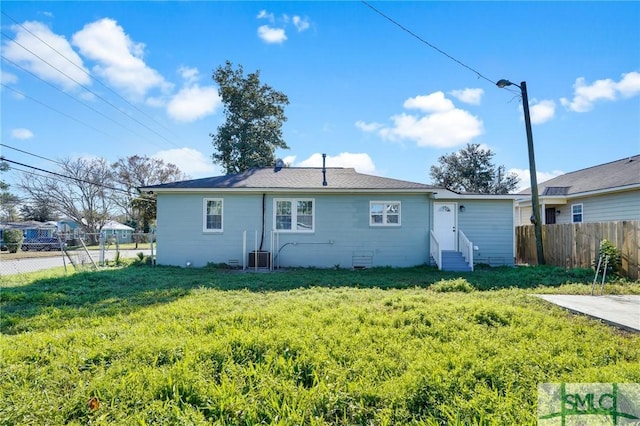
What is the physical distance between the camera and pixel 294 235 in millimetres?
11156

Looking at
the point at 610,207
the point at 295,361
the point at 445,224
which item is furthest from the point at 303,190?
the point at 610,207

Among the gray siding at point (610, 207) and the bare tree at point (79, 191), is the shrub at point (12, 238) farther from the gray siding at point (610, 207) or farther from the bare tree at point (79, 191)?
the gray siding at point (610, 207)

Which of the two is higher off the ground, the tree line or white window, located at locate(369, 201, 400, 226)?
the tree line

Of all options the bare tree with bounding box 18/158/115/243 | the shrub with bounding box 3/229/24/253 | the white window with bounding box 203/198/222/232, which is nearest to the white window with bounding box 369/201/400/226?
the white window with bounding box 203/198/222/232

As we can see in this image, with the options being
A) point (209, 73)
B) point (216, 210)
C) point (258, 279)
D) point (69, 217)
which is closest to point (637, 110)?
point (258, 279)

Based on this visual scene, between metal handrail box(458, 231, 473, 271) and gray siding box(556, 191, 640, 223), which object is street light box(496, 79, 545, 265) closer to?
metal handrail box(458, 231, 473, 271)

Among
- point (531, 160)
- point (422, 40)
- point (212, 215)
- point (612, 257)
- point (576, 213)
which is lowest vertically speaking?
point (612, 257)

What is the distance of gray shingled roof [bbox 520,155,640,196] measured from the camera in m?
12.0

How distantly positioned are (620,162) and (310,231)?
47.2 feet

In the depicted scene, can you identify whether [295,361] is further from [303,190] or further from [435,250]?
[435,250]

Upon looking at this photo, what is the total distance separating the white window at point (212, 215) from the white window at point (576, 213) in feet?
48.5

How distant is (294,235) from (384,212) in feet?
10.6

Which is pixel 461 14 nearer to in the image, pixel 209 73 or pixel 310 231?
pixel 310 231

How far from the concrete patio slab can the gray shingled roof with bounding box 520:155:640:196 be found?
759cm
